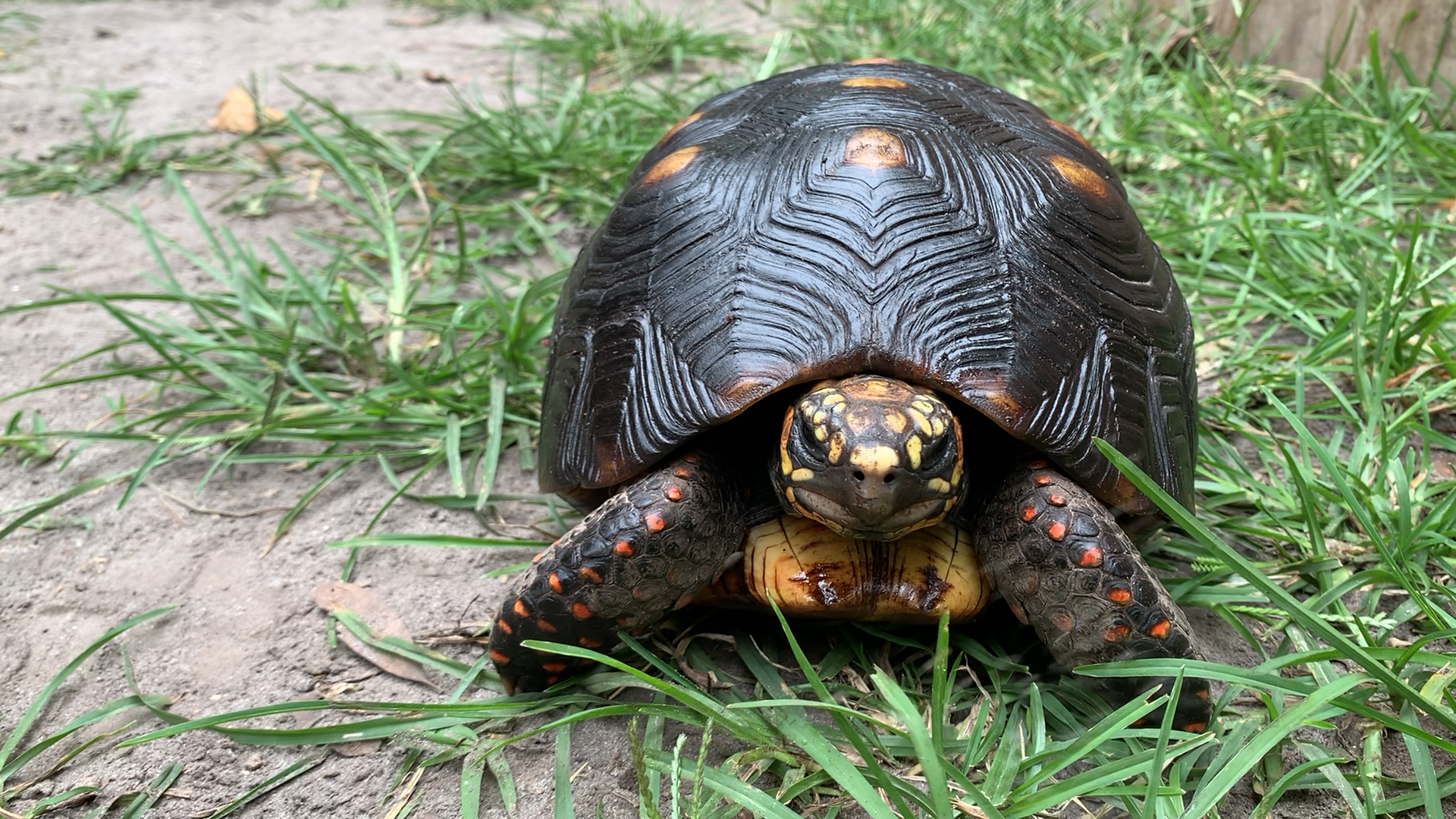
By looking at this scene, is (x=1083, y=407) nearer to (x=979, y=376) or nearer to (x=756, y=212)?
(x=979, y=376)

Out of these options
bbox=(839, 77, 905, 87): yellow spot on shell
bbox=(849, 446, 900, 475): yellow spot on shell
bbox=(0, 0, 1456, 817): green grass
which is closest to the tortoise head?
bbox=(849, 446, 900, 475): yellow spot on shell

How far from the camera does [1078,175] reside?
6.68 feet

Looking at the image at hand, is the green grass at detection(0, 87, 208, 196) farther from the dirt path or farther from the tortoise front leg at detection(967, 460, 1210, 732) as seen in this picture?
the tortoise front leg at detection(967, 460, 1210, 732)

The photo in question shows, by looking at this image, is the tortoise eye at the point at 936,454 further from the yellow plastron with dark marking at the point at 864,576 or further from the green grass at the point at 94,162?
the green grass at the point at 94,162

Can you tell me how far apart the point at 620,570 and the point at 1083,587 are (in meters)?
0.81

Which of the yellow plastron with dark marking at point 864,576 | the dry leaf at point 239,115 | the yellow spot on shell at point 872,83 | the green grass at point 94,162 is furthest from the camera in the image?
the dry leaf at point 239,115

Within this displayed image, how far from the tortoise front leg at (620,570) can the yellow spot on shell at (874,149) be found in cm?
69

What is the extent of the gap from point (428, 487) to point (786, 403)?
1.12m

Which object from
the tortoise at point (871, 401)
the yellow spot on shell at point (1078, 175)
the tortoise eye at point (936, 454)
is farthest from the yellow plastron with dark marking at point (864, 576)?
the yellow spot on shell at point (1078, 175)

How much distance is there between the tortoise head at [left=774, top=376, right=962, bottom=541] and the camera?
152 cm

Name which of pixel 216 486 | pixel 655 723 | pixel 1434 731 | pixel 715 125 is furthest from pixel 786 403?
pixel 216 486

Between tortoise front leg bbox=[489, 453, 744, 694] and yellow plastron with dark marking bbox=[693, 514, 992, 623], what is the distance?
9 centimetres

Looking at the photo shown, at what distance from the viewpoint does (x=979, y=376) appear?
65.4 inches

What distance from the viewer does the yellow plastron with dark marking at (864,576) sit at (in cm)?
175
